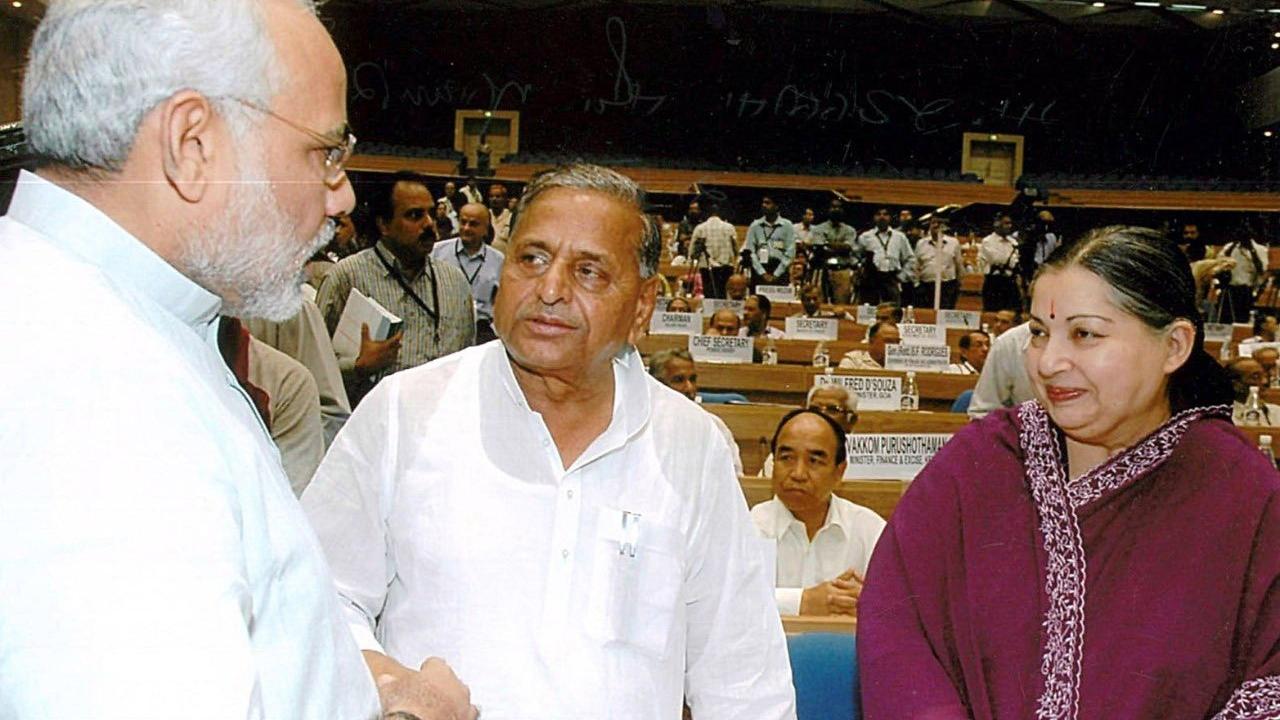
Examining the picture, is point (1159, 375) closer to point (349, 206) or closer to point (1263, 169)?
point (1263, 169)

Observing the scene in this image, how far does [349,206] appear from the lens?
743 mm

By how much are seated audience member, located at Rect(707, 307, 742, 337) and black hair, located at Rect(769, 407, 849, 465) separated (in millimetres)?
368

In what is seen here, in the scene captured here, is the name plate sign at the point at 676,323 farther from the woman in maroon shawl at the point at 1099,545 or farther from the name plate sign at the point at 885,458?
the woman in maroon shawl at the point at 1099,545

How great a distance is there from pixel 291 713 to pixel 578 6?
1.27 metres

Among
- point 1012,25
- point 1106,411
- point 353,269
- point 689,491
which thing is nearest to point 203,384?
point 689,491

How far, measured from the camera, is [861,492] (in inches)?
89.0

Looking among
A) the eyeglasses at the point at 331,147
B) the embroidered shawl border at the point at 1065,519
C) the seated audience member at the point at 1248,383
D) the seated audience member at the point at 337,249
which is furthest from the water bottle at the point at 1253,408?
the eyeglasses at the point at 331,147

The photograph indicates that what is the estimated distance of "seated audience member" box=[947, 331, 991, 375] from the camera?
1.97 metres

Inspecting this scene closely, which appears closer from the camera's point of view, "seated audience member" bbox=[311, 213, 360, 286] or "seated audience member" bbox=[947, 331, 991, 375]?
"seated audience member" bbox=[311, 213, 360, 286]

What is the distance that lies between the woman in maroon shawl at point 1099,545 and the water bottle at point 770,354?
2.07 feet

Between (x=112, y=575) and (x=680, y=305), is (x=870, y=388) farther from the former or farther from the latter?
(x=112, y=575)

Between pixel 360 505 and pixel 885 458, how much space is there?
54.7 inches

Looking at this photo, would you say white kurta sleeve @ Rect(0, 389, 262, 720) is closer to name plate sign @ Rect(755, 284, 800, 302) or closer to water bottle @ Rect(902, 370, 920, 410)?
name plate sign @ Rect(755, 284, 800, 302)

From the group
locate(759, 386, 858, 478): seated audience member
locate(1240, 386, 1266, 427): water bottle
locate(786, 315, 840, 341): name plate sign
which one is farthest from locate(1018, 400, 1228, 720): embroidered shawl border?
locate(759, 386, 858, 478): seated audience member
